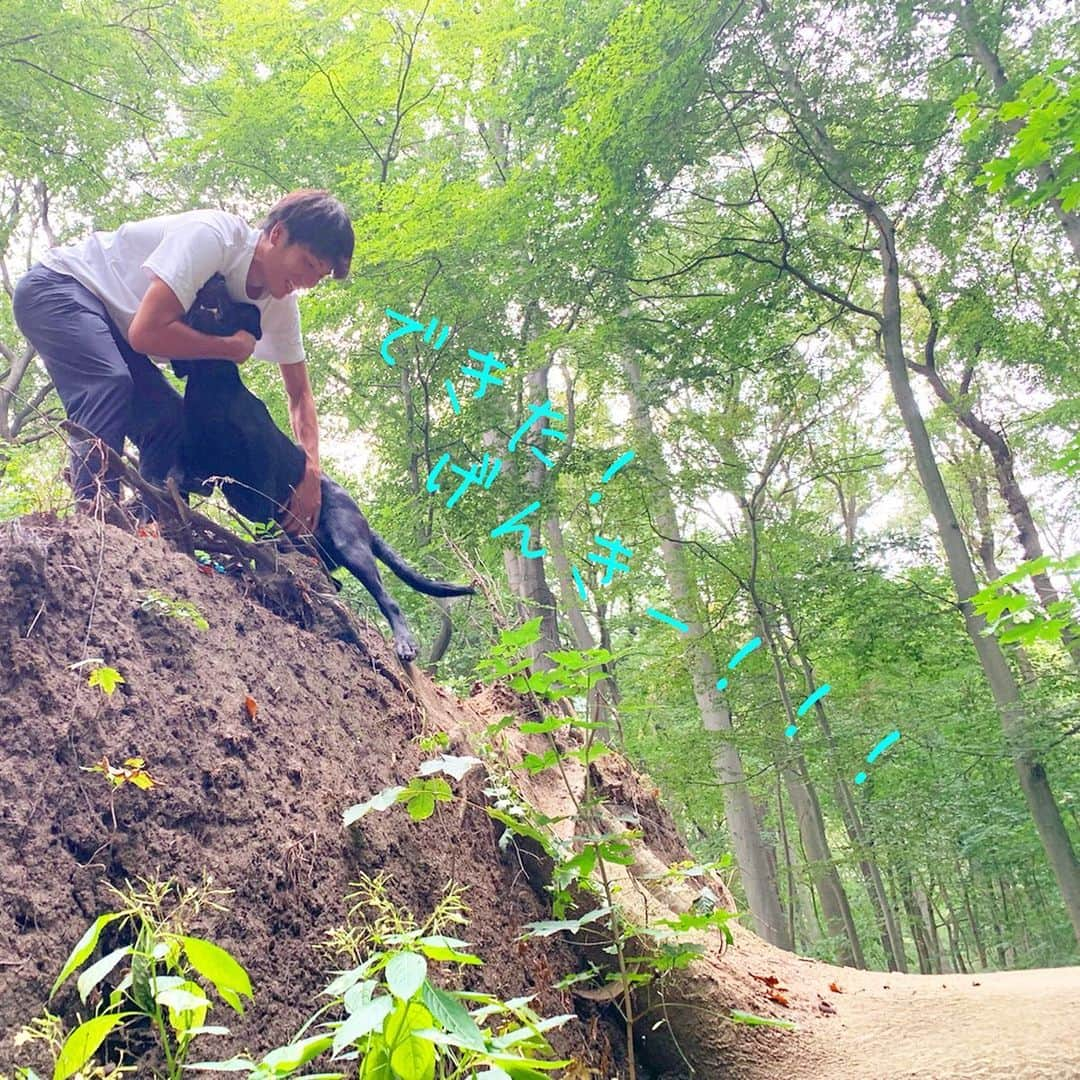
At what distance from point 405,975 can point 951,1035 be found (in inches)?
98.4

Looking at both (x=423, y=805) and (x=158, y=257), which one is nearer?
(x=423, y=805)

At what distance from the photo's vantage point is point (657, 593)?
1327 cm

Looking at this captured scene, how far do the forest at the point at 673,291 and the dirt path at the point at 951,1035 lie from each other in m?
2.99

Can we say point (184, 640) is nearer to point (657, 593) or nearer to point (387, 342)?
point (387, 342)

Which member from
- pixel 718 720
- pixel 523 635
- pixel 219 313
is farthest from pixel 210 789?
pixel 718 720

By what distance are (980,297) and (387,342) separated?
6691mm

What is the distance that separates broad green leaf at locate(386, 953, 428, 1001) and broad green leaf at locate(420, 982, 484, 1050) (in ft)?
0.22

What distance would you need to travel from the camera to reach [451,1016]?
0.91 metres

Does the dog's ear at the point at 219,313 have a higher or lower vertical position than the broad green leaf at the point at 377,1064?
higher

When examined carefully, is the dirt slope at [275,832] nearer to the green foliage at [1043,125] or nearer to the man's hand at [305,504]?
the man's hand at [305,504]

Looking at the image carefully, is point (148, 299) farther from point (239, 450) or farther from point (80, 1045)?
point (80, 1045)

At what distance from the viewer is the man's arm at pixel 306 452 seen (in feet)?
10.7

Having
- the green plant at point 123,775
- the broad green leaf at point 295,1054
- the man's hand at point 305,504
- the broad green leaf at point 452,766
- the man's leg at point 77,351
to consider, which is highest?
the man's leg at point 77,351

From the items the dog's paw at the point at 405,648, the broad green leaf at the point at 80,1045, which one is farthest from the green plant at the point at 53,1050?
the dog's paw at the point at 405,648
